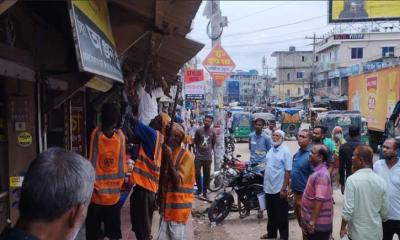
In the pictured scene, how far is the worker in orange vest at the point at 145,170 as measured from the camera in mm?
5148

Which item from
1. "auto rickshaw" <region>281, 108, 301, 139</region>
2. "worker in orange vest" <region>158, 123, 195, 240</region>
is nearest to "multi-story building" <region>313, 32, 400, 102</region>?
"auto rickshaw" <region>281, 108, 301, 139</region>

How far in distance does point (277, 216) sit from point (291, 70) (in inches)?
3503

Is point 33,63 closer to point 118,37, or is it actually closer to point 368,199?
point 118,37

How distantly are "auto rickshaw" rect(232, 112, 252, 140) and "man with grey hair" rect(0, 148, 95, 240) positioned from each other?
28985 mm

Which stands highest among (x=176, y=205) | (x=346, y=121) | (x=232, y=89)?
(x=232, y=89)

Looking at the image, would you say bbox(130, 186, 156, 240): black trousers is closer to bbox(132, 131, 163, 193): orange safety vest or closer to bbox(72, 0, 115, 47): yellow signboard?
bbox(132, 131, 163, 193): orange safety vest

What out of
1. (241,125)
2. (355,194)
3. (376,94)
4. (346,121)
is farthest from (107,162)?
(241,125)

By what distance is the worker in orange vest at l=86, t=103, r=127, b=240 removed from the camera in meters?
4.79

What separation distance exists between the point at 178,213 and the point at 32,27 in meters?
2.29

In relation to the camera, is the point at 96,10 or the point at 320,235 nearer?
the point at 96,10

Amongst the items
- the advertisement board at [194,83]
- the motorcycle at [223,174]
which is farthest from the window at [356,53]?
the motorcycle at [223,174]

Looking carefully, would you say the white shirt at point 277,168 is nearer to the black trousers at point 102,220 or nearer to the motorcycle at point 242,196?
the motorcycle at point 242,196

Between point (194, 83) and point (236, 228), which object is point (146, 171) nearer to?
point (236, 228)

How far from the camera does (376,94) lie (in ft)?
64.1
